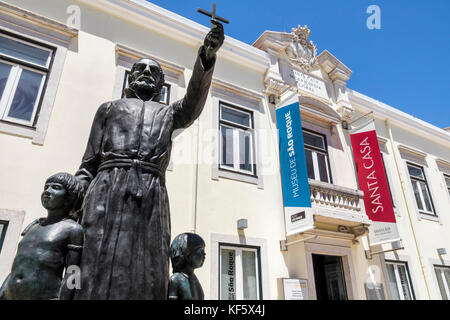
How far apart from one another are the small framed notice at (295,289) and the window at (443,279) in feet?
18.4

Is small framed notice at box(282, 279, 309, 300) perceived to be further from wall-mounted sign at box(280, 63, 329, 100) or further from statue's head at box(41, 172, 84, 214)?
statue's head at box(41, 172, 84, 214)

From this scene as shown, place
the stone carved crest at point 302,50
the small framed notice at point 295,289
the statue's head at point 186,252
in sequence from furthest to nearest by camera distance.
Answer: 1. the stone carved crest at point 302,50
2. the small framed notice at point 295,289
3. the statue's head at point 186,252

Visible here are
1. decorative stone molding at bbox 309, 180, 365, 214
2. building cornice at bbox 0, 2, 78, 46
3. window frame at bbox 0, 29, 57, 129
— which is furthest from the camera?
decorative stone molding at bbox 309, 180, 365, 214

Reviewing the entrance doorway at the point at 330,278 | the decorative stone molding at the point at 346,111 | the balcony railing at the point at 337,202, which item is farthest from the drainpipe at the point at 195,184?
the decorative stone molding at the point at 346,111

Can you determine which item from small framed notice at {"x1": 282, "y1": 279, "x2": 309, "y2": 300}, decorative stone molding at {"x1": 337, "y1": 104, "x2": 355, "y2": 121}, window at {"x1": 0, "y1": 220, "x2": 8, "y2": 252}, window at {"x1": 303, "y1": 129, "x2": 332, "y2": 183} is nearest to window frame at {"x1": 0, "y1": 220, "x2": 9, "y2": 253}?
window at {"x1": 0, "y1": 220, "x2": 8, "y2": 252}

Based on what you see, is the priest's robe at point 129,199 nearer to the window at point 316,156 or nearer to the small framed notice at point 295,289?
the small framed notice at point 295,289

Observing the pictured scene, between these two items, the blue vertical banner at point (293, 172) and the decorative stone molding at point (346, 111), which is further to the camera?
the decorative stone molding at point (346, 111)

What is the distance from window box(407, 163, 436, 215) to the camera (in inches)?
452

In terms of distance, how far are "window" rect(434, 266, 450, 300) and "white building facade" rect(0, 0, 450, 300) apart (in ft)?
0.20

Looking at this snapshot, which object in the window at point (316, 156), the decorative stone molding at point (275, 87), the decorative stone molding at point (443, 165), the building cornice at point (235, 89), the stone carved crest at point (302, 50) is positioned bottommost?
the window at point (316, 156)

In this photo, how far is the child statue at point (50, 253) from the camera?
167cm

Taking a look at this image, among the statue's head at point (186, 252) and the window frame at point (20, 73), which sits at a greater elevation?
the window frame at point (20, 73)

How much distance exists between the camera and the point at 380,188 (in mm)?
9242
